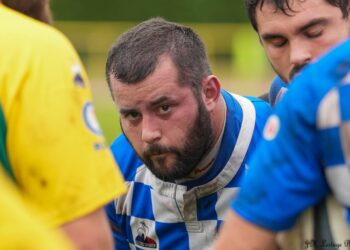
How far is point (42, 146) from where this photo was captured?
1978mm

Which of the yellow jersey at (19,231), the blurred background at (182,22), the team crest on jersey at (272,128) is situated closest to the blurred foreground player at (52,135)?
the team crest on jersey at (272,128)

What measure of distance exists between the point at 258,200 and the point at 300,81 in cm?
26

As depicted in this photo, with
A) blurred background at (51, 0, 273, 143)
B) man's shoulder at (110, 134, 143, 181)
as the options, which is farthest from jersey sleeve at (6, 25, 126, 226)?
blurred background at (51, 0, 273, 143)

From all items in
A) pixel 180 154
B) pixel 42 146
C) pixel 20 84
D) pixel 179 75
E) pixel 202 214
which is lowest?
pixel 202 214

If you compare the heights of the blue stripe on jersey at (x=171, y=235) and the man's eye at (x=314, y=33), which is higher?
the man's eye at (x=314, y=33)

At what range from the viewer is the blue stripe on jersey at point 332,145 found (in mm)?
1838

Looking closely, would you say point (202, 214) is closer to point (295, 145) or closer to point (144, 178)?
point (144, 178)

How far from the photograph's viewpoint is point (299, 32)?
9.09 ft

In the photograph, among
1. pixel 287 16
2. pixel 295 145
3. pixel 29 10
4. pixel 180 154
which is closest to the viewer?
pixel 295 145

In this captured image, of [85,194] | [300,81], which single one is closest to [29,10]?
[85,194]

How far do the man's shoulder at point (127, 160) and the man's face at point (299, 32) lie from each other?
72cm

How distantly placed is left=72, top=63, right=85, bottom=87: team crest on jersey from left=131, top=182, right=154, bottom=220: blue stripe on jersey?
4.25 feet

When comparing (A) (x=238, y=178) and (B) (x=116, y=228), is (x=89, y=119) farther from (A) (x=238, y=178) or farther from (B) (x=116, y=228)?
(B) (x=116, y=228)

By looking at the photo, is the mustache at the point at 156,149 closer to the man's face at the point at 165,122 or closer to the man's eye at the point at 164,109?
the man's face at the point at 165,122
